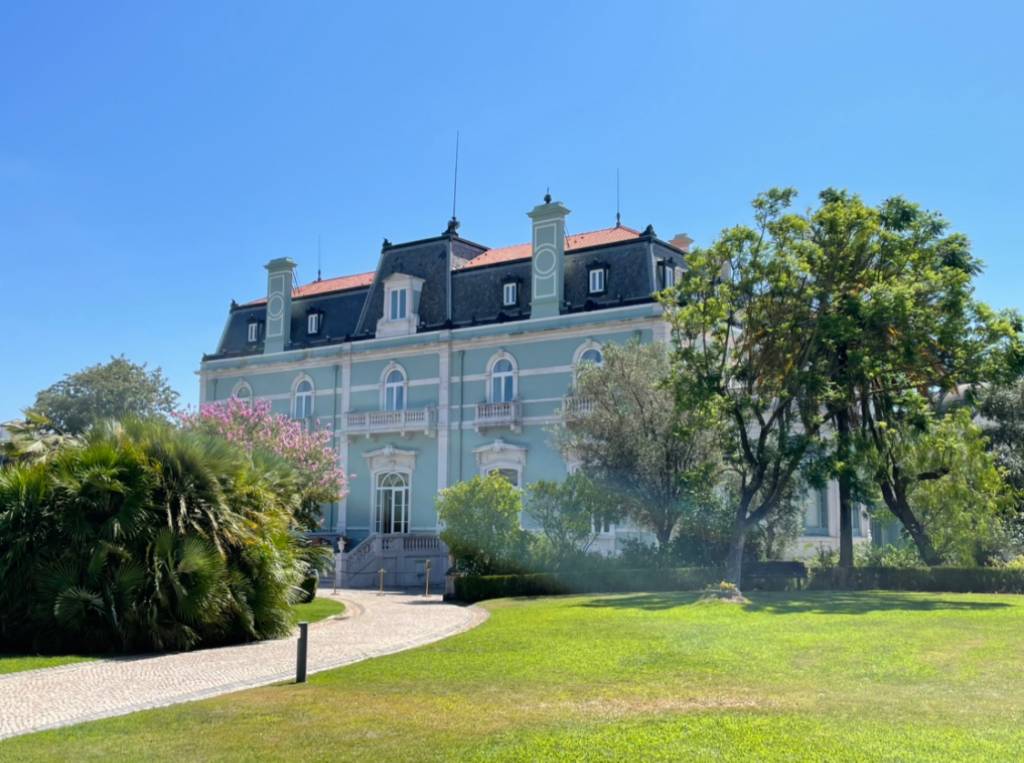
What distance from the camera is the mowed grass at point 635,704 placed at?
9008mm

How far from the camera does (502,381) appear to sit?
40.0 metres

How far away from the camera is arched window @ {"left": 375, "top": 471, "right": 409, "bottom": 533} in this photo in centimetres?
4188

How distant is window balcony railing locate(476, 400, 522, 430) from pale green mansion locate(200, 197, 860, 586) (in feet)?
0.21

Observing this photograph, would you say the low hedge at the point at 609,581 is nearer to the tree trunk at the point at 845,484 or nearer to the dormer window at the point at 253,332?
the tree trunk at the point at 845,484

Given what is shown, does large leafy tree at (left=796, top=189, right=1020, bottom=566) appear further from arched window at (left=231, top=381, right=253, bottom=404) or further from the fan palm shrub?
arched window at (left=231, top=381, right=253, bottom=404)

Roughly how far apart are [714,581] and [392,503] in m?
17.4

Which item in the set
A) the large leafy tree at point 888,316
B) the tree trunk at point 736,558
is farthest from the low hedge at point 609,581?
the large leafy tree at point 888,316

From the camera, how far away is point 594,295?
38469 millimetres

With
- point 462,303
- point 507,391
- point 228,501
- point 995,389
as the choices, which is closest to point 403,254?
point 462,303

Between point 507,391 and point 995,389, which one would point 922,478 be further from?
point 507,391

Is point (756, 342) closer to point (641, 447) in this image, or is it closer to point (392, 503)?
point (641, 447)

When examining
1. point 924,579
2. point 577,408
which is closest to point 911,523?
point 924,579

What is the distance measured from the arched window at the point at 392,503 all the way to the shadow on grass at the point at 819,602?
56.6 feet

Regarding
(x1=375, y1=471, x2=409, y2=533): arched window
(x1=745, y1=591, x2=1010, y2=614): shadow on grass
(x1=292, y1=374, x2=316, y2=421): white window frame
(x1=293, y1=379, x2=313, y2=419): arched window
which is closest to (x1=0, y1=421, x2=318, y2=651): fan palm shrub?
(x1=745, y1=591, x2=1010, y2=614): shadow on grass
